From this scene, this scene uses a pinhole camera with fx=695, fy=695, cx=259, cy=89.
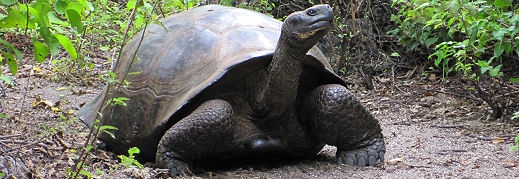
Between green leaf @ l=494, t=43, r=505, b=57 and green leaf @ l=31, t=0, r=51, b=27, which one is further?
green leaf @ l=494, t=43, r=505, b=57

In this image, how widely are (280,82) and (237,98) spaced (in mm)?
350

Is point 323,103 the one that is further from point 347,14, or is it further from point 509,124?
point 347,14

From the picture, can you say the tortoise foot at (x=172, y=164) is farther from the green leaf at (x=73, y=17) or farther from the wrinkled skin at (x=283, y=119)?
the green leaf at (x=73, y=17)

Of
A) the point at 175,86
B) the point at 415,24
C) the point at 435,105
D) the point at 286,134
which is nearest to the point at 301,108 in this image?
the point at 286,134

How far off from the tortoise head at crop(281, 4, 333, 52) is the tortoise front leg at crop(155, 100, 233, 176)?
21.6 inches

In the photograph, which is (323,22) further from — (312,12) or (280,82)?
(280,82)

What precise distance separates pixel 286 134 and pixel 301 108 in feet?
0.62

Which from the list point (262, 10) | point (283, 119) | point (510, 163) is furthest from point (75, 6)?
point (262, 10)

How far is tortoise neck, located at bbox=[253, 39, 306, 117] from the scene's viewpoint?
394cm

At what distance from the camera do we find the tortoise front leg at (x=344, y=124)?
163 inches

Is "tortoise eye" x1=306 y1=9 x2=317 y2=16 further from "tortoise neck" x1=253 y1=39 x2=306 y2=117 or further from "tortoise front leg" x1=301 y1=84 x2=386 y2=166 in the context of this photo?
"tortoise front leg" x1=301 y1=84 x2=386 y2=166

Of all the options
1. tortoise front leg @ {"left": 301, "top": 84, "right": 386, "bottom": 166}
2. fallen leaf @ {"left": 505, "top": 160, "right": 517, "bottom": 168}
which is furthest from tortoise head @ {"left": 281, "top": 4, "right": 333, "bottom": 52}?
fallen leaf @ {"left": 505, "top": 160, "right": 517, "bottom": 168}

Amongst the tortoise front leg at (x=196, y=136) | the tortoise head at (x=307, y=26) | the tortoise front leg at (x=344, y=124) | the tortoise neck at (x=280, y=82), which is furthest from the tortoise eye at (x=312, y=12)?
the tortoise front leg at (x=196, y=136)

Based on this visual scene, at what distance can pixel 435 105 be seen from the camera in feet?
21.0
